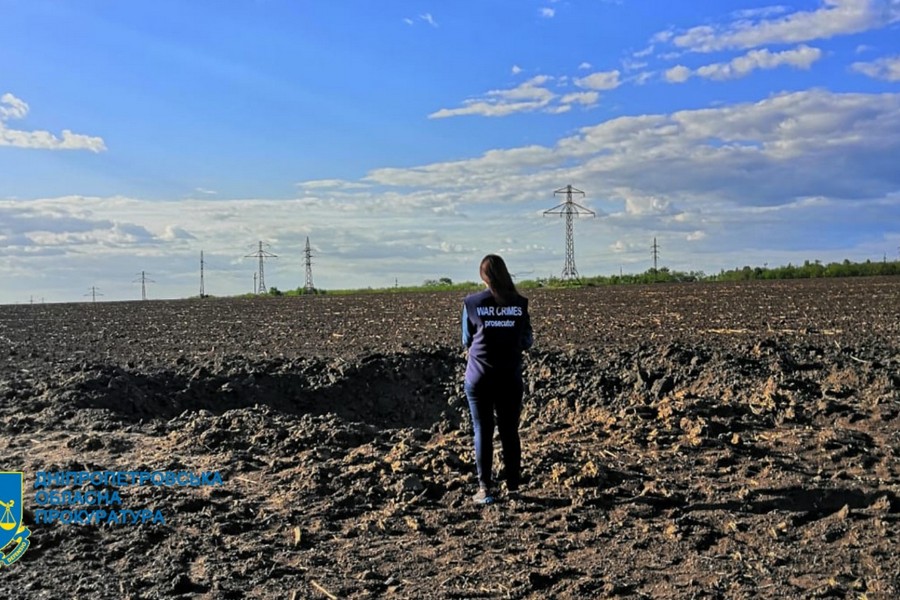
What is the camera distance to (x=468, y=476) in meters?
7.15

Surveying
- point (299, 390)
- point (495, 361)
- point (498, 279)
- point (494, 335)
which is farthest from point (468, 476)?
point (299, 390)

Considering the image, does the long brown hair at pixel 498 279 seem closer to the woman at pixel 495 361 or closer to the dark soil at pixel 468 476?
the woman at pixel 495 361

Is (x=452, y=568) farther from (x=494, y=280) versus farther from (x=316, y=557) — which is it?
(x=494, y=280)

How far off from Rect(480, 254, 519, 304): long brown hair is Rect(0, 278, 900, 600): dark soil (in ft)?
5.25

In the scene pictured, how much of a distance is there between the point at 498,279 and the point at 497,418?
3.90ft

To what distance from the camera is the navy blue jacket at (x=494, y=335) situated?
6.60 m

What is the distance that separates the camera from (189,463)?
8164 mm

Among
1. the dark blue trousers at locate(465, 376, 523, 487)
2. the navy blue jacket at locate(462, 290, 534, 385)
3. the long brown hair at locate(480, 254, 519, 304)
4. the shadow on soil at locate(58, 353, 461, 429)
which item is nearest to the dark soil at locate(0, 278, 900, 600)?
the shadow on soil at locate(58, 353, 461, 429)

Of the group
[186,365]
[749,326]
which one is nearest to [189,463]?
[186,365]

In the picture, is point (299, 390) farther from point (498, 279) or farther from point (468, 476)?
point (498, 279)

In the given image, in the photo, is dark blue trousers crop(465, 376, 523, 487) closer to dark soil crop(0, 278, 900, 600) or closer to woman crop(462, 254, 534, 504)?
woman crop(462, 254, 534, 504)

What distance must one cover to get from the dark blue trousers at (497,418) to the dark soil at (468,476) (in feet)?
0.86

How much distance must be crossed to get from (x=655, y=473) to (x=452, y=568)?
253cm

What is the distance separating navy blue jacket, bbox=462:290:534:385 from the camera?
660 cm
